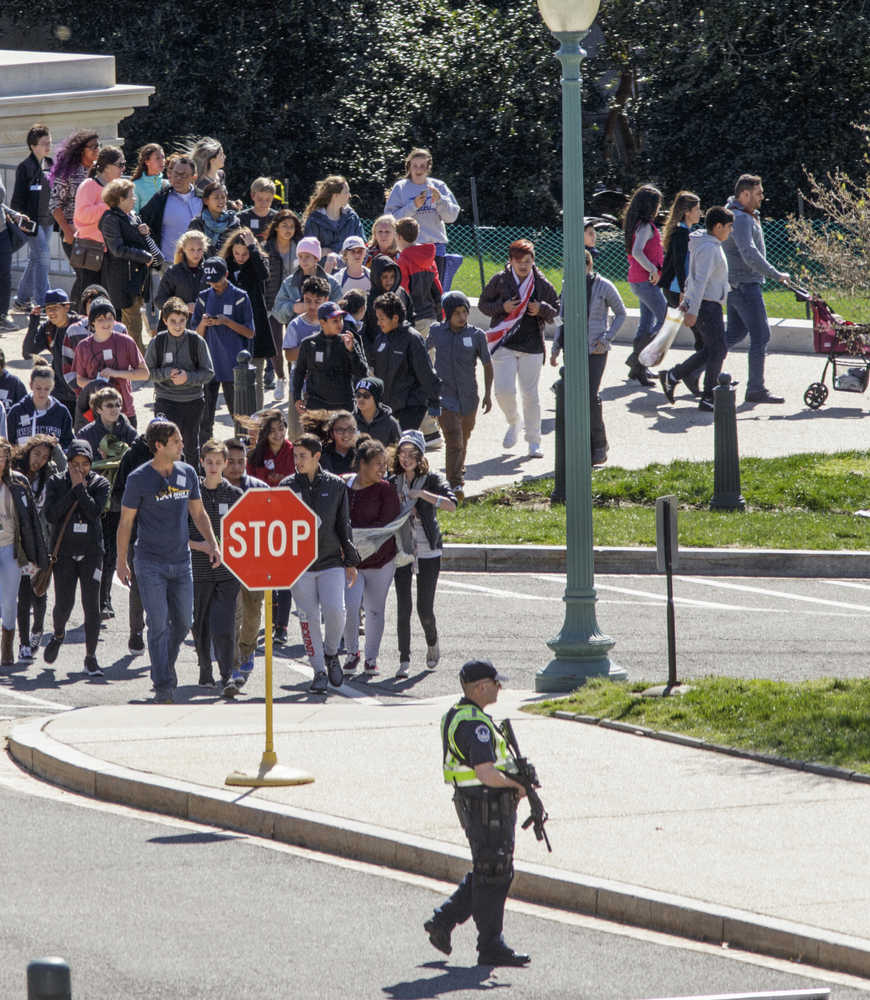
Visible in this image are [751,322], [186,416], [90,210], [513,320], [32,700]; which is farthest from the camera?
[751,322]

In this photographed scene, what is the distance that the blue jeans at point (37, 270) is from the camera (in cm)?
2372

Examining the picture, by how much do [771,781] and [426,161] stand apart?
38.3 ft

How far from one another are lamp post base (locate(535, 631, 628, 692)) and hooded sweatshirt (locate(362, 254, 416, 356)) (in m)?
4.88

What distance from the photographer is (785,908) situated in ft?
29.1

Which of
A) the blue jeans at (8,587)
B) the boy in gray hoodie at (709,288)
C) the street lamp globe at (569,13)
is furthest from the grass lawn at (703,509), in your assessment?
the street lamp globe at (569,13)

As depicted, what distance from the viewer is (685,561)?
1741 centimetres

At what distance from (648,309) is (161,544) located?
33.3ft

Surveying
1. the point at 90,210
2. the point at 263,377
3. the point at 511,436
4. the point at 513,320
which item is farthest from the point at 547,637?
the point at 90,210

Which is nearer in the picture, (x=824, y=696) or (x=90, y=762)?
(x=90, y=762)

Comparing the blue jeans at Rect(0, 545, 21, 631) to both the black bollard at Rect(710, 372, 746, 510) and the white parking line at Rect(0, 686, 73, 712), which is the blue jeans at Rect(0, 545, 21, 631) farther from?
the black bollard at Rect(710, 372, 746, 510)

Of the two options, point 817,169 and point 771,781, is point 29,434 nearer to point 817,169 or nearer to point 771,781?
point 771,781

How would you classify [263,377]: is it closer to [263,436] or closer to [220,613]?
[263,436]

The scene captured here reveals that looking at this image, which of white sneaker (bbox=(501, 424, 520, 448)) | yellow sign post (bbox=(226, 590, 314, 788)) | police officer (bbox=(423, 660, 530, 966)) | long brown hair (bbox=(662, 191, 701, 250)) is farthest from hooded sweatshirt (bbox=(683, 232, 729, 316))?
police officer (bbox=(423, 660, 530, 966))

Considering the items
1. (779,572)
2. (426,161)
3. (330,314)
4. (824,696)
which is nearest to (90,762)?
(824,696)
